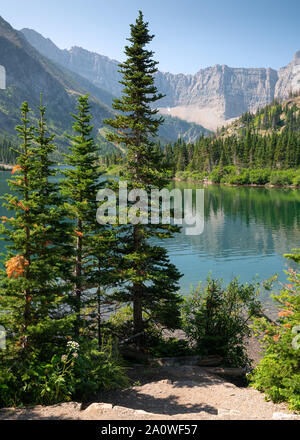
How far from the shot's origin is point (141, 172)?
711 inches

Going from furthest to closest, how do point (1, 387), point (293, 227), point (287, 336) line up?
1. point (293, 227)
2. point (287, 336)
3. point (1, 387)

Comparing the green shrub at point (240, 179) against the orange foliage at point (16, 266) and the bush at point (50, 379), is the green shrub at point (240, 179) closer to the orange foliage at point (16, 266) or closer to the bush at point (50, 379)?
the bush at point (50, 379)

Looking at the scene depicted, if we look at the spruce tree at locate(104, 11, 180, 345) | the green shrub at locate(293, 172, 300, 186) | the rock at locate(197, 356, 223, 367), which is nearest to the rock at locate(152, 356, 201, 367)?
the rock at locate(197, 356, 223, 367)

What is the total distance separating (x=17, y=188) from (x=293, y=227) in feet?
212

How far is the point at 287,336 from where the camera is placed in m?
11.1

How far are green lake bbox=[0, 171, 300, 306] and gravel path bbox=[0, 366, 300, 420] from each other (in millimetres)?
7360

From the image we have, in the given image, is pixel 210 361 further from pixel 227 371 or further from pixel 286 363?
pixel 286 363

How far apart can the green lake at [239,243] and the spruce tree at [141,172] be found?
4315 millimetres

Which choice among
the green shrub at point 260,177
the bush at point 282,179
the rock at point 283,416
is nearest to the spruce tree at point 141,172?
the rock at point 283,416

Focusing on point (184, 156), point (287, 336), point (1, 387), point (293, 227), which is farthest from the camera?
point (184, 156)

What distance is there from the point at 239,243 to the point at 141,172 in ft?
137

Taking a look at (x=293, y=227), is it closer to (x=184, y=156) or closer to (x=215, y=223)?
(x=215, y=223)

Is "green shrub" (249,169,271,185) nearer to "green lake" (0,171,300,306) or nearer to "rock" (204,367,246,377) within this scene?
"green lake" (0,171,300,306)
